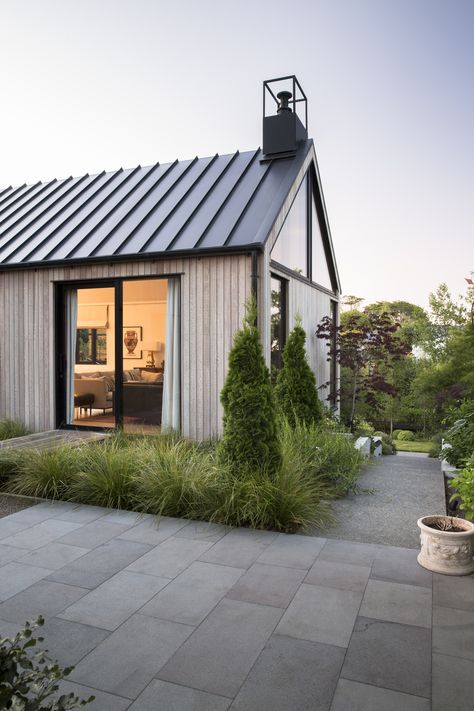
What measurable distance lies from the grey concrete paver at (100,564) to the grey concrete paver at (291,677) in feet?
4.55

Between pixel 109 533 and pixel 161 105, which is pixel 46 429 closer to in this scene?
pixel 109 533

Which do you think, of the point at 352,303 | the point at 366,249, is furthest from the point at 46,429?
the point at 352,303

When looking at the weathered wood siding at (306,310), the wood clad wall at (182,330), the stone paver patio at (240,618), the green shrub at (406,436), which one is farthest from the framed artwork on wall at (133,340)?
the green shrub at (406,436)

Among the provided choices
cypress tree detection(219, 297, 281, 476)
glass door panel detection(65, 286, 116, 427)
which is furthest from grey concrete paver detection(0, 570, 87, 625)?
glass door panel detection(65, 286, 116, 427)

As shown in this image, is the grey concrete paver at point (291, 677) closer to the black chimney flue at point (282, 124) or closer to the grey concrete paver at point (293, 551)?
the grey concrete paver at point (293, 551)

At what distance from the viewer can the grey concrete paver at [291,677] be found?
88.9 inches

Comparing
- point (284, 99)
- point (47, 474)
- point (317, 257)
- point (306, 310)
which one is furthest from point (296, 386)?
point (284, 99)

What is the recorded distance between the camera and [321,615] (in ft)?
9.92

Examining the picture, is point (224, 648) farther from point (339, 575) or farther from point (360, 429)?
point (360, 429)

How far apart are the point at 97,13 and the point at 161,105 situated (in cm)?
256

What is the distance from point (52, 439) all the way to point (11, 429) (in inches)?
46.3

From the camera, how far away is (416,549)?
4070 millimetres

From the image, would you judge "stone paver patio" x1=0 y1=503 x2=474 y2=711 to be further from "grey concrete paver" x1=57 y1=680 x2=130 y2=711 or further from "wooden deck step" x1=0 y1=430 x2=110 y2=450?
"wooden deck step" x1=0 y1=430 x2=110 y2=450

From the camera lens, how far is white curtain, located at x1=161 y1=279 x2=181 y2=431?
781 cm
